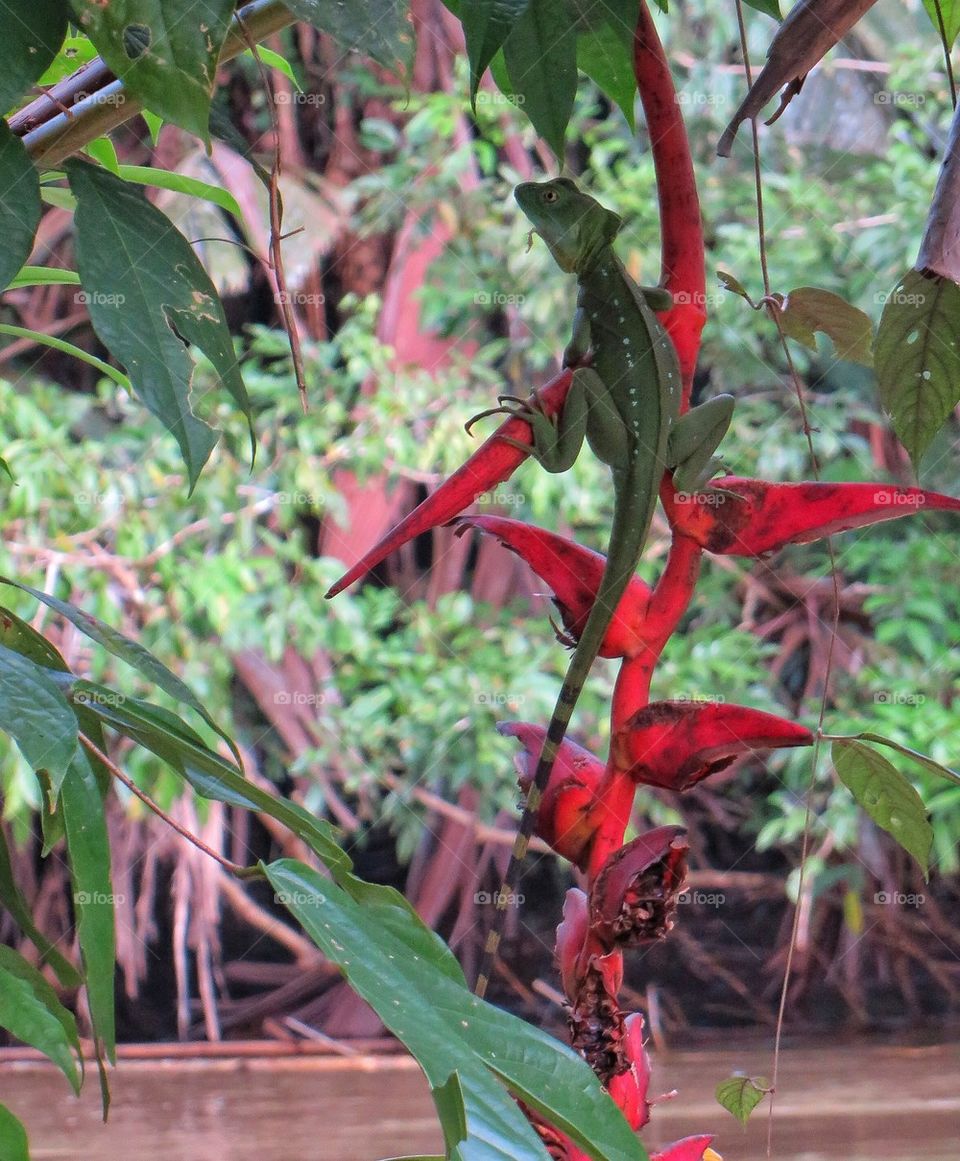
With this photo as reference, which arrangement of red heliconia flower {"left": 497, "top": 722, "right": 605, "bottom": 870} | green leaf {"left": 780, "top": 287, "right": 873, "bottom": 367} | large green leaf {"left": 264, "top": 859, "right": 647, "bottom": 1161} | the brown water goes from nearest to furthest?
large green leaf {"left": 264, "top": 859, "right": 647, "bottom": 1161}, red heliconia flower {"left": 497, "top": 722, "right": 605, "bottom": 870}, green leaf {"left": 780, "top": 287, "right": 873, "bottom": 367}, the brown water

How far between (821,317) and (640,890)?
200mm

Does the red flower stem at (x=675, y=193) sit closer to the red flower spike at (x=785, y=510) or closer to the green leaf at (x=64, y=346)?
the red flower spike at (x=785, y=510)

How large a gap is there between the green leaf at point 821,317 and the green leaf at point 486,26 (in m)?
0.15

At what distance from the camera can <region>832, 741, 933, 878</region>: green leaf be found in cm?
36

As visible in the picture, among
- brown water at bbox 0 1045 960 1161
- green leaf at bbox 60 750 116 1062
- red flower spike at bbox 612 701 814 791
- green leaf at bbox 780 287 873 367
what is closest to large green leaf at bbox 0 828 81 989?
green leaf at bbox 60 750 116 1062

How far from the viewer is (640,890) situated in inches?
10.4

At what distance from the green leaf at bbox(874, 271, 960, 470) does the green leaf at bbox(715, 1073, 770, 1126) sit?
0.20m

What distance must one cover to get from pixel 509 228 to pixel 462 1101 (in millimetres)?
2005

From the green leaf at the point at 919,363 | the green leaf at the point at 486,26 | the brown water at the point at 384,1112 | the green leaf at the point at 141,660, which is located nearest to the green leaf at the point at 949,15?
the green leaf at the point at 919,363

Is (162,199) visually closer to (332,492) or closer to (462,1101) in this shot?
(332,492)

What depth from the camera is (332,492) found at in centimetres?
193

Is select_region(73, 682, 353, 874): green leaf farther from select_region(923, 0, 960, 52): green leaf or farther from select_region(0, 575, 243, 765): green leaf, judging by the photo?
select_region(923, 0, 960, 52): green leaf

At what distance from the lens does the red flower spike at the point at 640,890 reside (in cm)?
26

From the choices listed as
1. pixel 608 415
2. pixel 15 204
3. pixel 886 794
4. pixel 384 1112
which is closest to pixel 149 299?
pixel 15 204
